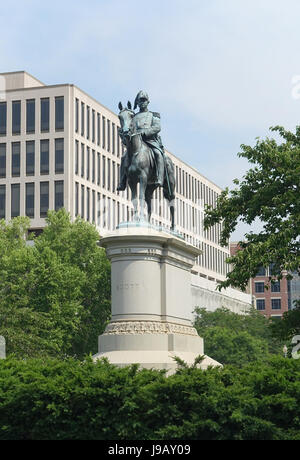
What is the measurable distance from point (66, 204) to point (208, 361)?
71461mm

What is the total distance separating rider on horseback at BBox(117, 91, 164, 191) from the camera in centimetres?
2417

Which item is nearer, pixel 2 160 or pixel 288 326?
pixel 288 326

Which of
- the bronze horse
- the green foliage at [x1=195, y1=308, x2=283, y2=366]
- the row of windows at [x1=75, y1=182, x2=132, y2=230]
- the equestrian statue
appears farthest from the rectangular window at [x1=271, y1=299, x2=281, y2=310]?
the bronze horse

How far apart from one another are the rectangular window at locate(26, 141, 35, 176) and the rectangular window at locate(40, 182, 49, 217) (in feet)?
6.25

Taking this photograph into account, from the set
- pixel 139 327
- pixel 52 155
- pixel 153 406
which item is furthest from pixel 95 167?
pixel 153 406

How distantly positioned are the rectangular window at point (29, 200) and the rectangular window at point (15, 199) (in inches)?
39.2

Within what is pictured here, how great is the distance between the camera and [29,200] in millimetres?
95812

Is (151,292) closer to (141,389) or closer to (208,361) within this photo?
(208,361)

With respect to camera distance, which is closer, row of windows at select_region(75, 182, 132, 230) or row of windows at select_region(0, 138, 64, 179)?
row of windows at select_region(0, 138, 64, 179)

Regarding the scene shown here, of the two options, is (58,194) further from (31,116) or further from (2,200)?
(31,116)

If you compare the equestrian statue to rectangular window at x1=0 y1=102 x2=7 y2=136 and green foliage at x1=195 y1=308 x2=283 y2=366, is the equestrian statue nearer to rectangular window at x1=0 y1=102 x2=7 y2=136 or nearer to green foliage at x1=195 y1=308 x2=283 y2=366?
green foliage at x1=195 y1=308 x2=283 y2=366

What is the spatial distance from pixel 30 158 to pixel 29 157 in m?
0.18

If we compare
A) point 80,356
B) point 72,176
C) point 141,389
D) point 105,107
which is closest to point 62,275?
point 80,356

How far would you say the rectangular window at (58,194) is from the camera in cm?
9456
